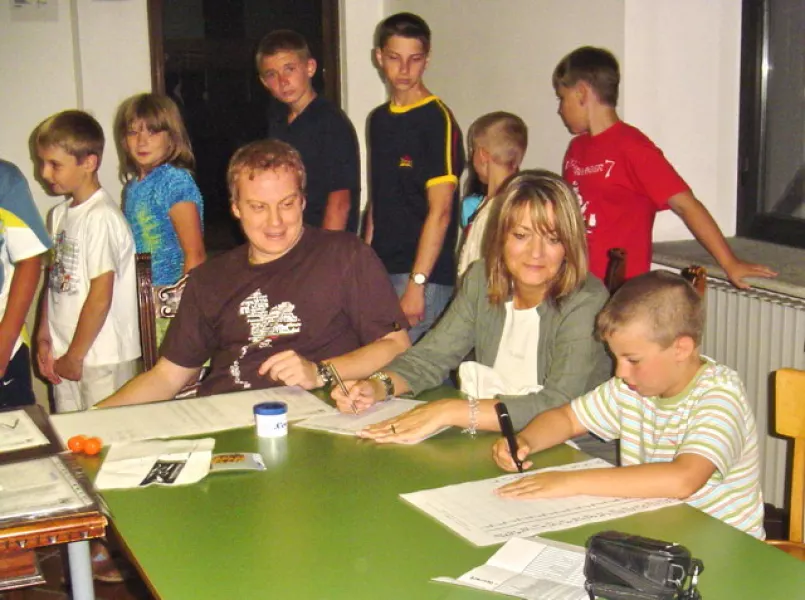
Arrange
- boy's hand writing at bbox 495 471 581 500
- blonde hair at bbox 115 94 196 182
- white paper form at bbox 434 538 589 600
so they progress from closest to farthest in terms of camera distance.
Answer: white paper form at bbox 434 538 589 600 → boy's hand writing at bbox 495 471 581 500 → blonde hair at bbox 115 94 196 182

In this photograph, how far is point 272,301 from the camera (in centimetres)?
249

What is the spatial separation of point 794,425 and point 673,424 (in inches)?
8.8

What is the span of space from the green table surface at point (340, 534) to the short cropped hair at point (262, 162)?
2.54ft

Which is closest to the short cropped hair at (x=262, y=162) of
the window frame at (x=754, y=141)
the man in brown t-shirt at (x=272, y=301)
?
the man in brown t-shirt at (x=272, y=301)

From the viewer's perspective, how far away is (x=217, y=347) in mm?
2541

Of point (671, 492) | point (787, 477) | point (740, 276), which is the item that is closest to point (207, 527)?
point (671, 492)

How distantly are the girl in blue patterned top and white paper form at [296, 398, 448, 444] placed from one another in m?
1.38

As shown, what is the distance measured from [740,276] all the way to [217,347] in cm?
166

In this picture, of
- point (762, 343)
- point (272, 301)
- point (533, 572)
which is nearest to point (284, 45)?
point (272, 301)

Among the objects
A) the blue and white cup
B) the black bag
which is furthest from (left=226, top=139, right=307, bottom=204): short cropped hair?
the black bag

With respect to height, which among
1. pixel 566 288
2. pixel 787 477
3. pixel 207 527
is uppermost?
pixel 566 288

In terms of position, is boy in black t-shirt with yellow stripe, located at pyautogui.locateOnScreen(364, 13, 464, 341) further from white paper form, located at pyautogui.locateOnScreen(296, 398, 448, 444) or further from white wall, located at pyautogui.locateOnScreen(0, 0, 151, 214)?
white paper form, located at pyautogui.locateOnScreen(296, 398, 448, 444)

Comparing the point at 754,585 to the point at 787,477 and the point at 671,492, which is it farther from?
the point at 787,477

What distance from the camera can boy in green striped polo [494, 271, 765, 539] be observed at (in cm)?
169
